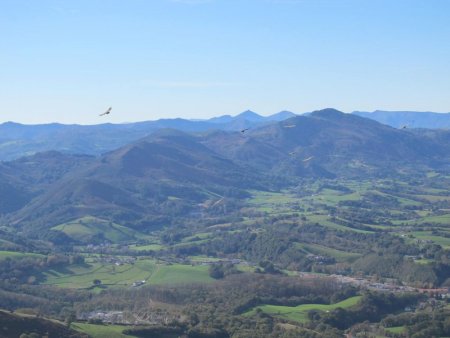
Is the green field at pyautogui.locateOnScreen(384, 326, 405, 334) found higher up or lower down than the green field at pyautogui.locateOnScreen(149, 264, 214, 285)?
higher up

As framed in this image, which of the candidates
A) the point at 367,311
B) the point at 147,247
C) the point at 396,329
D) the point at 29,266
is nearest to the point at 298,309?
the point at 367,311

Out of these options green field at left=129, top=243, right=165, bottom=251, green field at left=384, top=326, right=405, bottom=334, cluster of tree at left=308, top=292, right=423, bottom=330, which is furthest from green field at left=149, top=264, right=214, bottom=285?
green field at left=384, top=326, right=405, bottom=334

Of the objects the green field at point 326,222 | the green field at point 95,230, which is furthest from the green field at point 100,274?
the green field at point 326,222

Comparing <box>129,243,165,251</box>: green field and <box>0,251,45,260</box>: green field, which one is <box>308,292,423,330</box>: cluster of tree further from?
<box>129,243,165,251</box>: green field

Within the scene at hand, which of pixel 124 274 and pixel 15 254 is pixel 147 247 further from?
pixel 15 254

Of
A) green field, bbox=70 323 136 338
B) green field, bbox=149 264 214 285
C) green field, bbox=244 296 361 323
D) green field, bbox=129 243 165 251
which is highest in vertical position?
green field, bbox=70 323 136 338

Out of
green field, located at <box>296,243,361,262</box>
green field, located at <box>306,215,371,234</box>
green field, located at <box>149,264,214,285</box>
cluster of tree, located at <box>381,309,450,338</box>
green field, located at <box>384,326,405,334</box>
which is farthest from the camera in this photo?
green field, located at <box>306,215,371,234</box>

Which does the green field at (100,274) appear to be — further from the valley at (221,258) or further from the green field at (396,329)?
the green field at (396,329)
